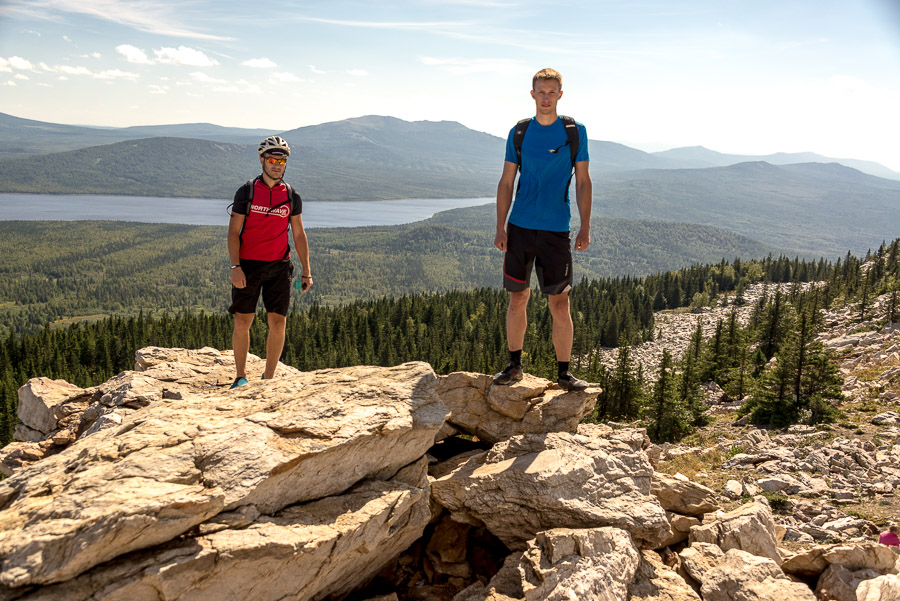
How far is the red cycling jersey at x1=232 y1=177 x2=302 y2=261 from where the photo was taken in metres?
10.1

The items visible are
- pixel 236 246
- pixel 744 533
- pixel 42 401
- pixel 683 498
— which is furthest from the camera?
pixel 42 401

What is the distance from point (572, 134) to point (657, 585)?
6575 mm

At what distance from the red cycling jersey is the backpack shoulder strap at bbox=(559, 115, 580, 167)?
16.1 ft

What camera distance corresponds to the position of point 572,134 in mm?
9172

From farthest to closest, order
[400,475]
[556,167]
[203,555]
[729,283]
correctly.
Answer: [729,283]
[556,167]
[400,475]
[203,555]

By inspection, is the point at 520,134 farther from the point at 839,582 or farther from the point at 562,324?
the point at 839,582

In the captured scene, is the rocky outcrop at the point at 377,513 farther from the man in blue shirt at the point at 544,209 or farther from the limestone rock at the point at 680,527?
the man in blue shirt at the point at 544,209

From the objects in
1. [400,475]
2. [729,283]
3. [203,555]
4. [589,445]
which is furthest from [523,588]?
[729,283]

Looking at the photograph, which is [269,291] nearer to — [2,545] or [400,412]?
[400,412]

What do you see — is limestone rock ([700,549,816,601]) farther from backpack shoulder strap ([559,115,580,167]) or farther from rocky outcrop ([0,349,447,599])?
backpack shoulder strap ([559,115,580,167])

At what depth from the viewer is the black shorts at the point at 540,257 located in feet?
31.2

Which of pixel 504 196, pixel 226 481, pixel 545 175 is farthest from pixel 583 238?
pixel 226 481

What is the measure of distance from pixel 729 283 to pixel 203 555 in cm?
14959

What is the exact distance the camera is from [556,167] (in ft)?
30.1
